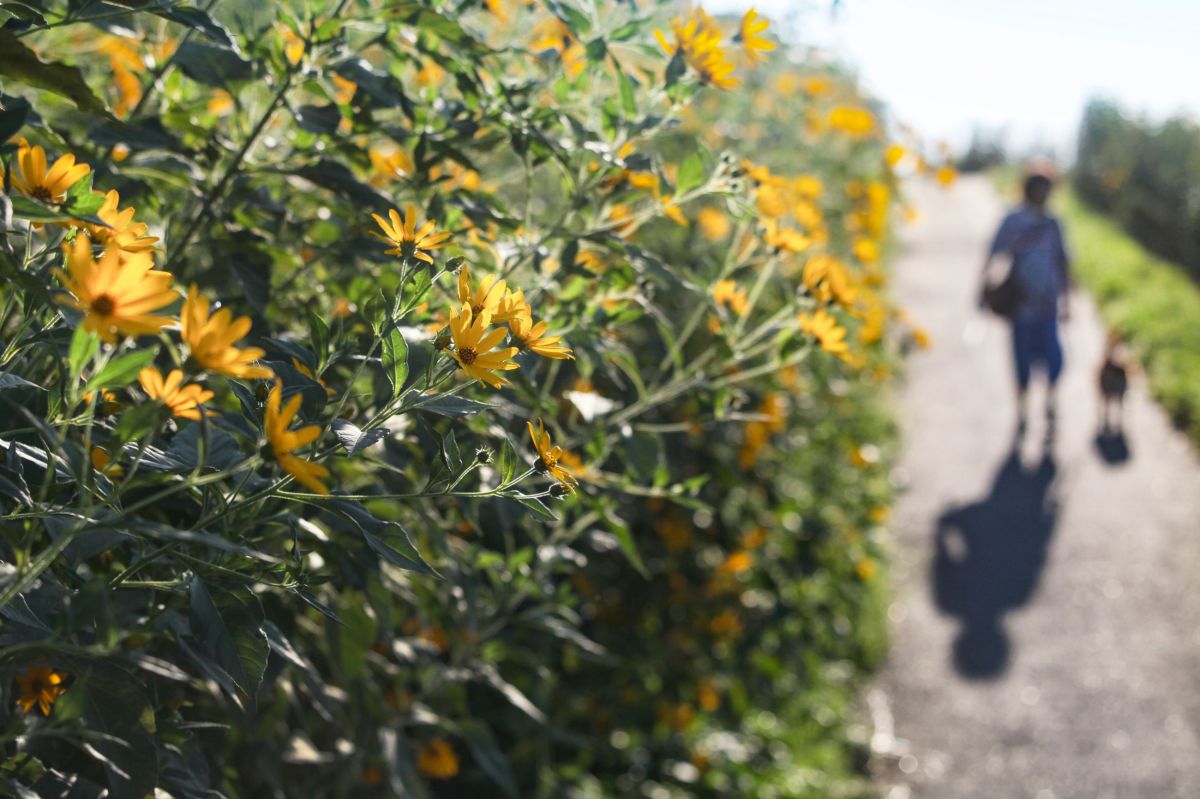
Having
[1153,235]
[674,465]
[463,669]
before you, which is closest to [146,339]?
[463,669]

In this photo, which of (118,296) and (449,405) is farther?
(449,405)

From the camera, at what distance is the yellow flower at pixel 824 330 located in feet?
4.81

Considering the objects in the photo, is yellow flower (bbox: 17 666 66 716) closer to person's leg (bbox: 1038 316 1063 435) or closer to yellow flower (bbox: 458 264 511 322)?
yellow flower (bbox: 458 264 511 322)

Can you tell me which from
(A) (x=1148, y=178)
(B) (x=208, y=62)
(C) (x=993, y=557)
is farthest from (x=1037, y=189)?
(A) (x=1148, y=178)

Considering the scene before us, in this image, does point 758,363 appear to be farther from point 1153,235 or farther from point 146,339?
point 1153,235

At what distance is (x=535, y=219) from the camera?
1.64 meters

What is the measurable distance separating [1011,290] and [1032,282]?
119 millimetres

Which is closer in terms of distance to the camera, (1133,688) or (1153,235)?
(1133,688)

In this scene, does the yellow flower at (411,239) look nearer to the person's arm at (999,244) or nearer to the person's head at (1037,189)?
the person's head at (1037,189)

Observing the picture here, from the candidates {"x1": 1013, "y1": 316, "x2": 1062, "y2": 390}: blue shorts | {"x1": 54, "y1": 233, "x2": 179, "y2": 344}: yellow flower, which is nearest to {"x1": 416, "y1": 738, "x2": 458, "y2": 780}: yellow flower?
{"x1": 54, "y1": 233, "x2": 179, "y2": 344}: yellow flower

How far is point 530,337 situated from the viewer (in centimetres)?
102

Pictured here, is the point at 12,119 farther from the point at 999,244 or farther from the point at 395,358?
the point at 999,244

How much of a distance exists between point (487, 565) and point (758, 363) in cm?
170

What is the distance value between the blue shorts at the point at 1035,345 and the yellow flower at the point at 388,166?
194 inches
